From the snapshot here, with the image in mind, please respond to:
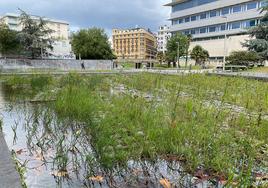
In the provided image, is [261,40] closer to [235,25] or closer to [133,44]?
[235,25]

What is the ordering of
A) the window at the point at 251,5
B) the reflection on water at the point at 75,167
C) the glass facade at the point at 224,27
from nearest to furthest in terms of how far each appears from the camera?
1. the reflection on water at the point at 75,167
2. the window at the point at 251,5
3. the glass facade at the point at 224,27

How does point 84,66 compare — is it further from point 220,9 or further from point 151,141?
point 151,141

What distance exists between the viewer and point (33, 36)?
3984 cm

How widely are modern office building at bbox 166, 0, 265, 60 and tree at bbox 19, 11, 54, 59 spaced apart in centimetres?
2727

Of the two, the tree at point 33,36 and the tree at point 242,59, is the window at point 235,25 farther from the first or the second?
the tree at point 33,36

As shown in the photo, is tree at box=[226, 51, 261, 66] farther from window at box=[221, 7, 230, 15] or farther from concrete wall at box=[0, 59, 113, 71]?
concrete wall at box=[0, 59, 113, 71]

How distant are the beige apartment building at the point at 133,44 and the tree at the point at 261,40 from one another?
75.1 metres

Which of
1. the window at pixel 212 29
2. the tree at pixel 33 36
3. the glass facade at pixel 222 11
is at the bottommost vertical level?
the tree at pixel 33 36

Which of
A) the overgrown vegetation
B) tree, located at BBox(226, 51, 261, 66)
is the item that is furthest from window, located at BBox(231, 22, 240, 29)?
the overgrown vegetation

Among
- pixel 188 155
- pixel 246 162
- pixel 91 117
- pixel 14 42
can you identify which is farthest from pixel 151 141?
pixel 14 42

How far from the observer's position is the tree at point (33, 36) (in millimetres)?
39906

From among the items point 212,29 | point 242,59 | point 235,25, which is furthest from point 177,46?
point 242,59

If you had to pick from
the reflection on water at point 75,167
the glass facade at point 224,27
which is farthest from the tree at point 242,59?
the reflection on water at point 75,167

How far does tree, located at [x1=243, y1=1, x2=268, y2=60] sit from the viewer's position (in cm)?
2391
